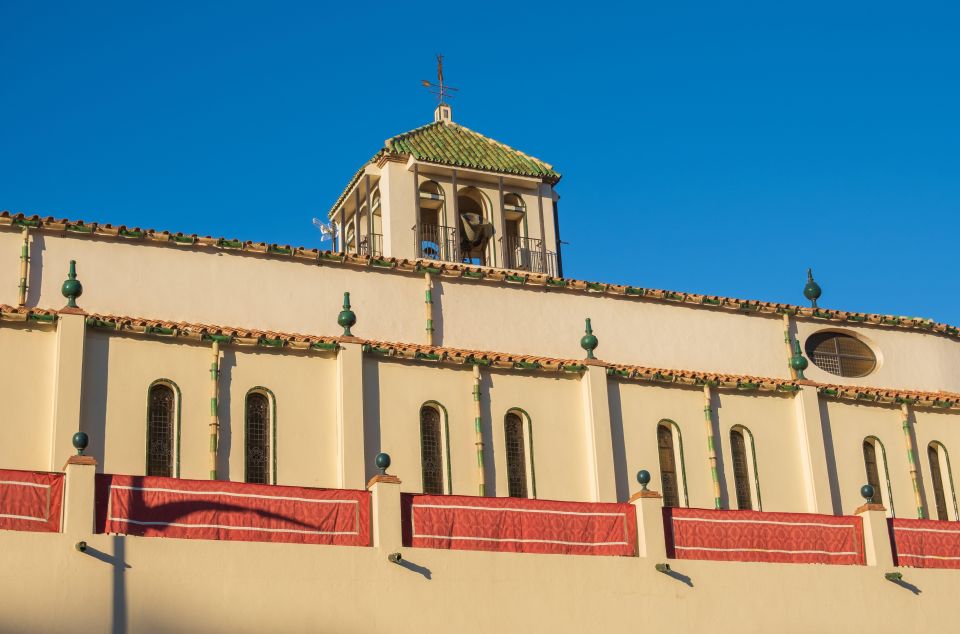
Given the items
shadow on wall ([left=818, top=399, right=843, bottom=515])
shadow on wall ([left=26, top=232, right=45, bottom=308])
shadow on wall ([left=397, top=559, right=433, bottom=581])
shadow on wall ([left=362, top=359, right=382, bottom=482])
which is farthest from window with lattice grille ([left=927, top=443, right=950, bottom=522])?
shadow on wall ([left=26, top=232, right=45, bottom=308])

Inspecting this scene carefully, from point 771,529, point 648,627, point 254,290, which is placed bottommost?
point 648,627

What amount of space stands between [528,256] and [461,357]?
25.4ft

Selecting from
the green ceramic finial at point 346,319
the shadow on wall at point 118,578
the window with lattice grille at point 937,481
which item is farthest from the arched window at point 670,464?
the shadow on wall at point 118,578

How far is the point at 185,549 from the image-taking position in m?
18.5

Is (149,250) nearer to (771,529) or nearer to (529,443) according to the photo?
(529,443)

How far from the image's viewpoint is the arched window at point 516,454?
2406 centimetres

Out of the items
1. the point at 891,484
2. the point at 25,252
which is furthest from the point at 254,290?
the point at 891,484

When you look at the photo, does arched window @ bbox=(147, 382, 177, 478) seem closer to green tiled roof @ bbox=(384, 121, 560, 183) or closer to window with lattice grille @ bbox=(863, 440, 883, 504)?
green tiled roof @ bbox=(384, 121, 560, 183)

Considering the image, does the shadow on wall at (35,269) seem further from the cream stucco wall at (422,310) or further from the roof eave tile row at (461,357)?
the roof eave tile row at (461,357)

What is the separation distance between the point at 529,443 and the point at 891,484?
7.12 m

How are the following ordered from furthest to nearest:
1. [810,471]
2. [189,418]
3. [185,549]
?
[810,471] → [189,418] → [185,549]

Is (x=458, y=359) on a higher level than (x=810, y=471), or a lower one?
higher

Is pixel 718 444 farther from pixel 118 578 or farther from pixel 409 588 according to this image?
pixel 118 578

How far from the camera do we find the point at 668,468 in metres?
25.4
